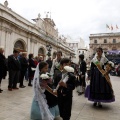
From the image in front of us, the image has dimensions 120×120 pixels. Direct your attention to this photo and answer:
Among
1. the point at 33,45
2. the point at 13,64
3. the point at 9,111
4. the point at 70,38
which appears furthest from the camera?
the point at 70,38

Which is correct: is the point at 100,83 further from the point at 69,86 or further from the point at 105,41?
the point at 105,41

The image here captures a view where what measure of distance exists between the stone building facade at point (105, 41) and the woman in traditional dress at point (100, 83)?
→ 46189 mm

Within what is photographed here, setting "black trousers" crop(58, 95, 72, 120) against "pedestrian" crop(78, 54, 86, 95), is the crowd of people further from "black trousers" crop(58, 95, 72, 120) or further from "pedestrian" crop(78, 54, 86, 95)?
"pedestrian" crop(78, 54, 86, 95)

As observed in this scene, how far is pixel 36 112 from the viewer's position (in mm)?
3455

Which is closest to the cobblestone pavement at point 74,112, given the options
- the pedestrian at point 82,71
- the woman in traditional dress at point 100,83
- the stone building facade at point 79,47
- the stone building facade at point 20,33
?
the woman in traditional dress at point 100,83

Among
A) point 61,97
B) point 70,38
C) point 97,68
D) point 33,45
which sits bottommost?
point 61,97

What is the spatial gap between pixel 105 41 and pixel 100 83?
50.0 m

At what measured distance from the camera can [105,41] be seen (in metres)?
52.8

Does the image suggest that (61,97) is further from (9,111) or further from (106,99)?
(106,99)

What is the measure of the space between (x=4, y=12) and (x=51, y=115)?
49.0 feet

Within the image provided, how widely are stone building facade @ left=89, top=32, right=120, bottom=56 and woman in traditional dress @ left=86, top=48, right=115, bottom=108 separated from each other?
46189 millimetres

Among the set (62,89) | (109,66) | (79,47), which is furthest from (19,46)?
(79,47)

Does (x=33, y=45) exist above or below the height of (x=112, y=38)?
below

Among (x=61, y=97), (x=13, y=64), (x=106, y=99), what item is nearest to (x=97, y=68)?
(x=106, y=99)
